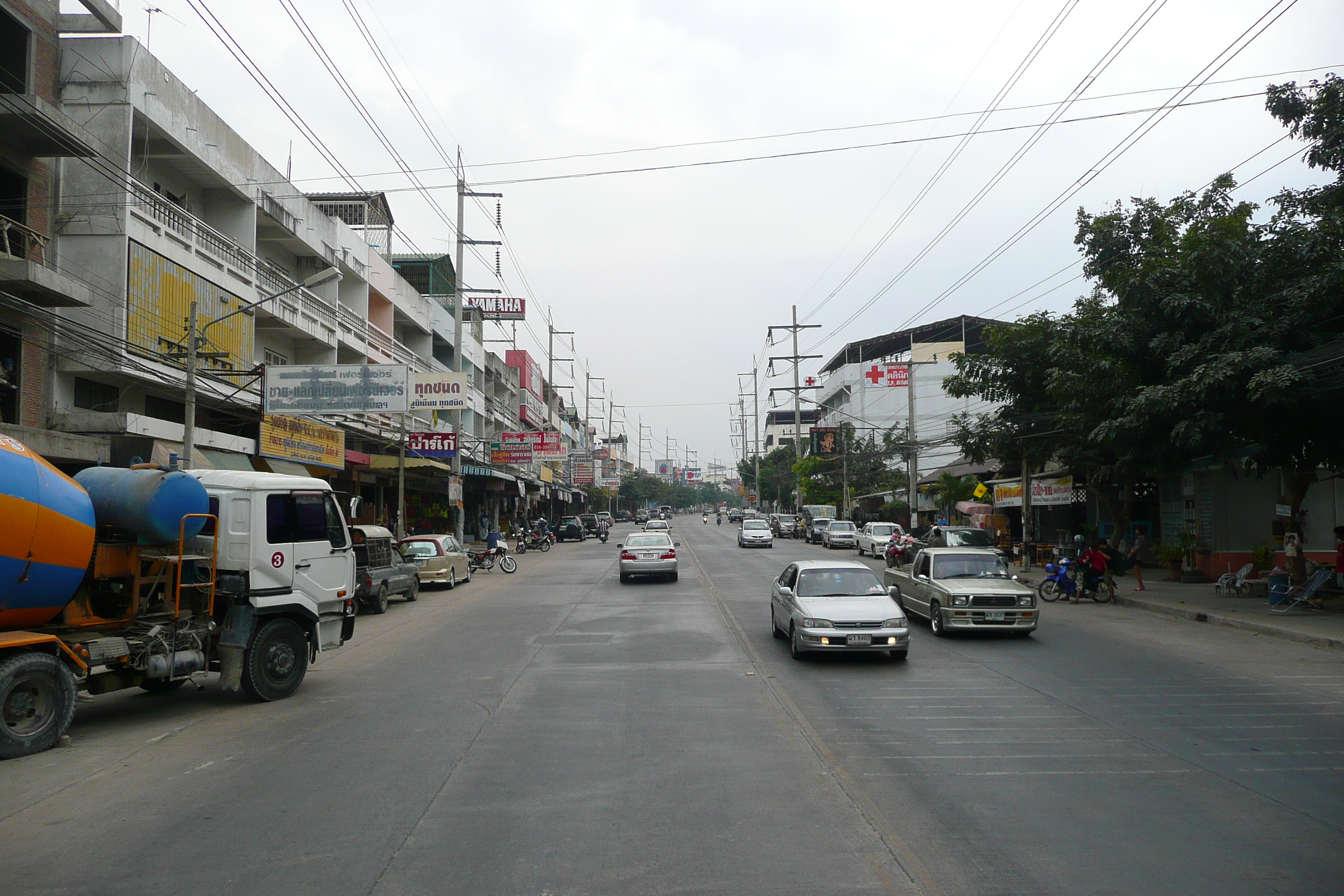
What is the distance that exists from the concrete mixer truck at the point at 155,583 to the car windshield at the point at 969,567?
411 inches

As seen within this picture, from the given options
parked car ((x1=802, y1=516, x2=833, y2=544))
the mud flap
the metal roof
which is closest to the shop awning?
parked car ((x1=802, y1=516, x2=833, y2=544))

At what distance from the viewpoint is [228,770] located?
8.09 meters

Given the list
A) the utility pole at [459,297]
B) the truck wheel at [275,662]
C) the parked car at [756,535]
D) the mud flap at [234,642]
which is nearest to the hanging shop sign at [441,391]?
the utility pole at [459,297]

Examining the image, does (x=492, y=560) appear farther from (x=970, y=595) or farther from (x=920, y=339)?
(x=920, y=339)

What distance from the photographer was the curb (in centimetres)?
1609

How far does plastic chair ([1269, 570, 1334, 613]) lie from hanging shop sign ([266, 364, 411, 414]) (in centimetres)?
2045

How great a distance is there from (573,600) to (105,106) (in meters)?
16.0

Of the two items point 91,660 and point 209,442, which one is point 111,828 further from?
point 209,442

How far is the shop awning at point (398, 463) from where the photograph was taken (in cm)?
3706

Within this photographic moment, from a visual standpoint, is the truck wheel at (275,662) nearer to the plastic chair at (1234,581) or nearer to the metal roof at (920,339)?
the plastic chair at (1234,581)

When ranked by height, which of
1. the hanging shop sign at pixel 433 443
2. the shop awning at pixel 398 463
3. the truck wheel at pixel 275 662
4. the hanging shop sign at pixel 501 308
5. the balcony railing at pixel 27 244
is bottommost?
the truck wheel at pixel 275 662

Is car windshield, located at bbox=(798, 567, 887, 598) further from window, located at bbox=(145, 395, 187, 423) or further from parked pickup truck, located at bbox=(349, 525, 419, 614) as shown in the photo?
window, located at bbox=(145, 395, 187, 423)

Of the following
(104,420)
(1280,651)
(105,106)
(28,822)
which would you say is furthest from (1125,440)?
(105,106)

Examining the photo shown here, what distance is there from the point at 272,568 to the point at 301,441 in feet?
63.4
